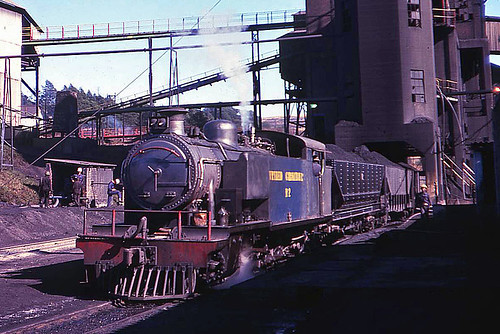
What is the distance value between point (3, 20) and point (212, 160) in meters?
37.2

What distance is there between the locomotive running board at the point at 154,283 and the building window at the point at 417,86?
1088 inches

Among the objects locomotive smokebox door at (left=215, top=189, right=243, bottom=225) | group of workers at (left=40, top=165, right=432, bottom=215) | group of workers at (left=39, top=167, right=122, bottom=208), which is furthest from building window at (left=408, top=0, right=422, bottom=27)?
locomotive smokebox door at (left=215, top=189, right=243, bottom=225)

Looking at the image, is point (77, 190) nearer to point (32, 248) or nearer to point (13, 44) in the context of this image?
point (32, 248)

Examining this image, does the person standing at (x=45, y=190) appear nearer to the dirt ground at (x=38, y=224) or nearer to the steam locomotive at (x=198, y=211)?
the dirt ground at (x=38, y=224)

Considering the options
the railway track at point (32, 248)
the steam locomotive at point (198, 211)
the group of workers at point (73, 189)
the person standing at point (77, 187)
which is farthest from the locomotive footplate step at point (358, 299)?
the person standing at point (77, 187)

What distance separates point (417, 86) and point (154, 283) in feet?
93.0

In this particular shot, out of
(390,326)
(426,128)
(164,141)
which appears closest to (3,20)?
(426,128)

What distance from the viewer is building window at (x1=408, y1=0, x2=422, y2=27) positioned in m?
33.5

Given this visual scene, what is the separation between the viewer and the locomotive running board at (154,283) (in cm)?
816

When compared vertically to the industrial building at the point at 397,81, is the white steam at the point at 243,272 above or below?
below

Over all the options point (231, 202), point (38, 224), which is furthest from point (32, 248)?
point (231, 202)

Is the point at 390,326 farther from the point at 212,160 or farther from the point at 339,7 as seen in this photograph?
the point at 339,7

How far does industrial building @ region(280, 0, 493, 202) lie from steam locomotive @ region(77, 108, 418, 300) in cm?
1978

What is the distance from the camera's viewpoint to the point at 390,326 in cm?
531
